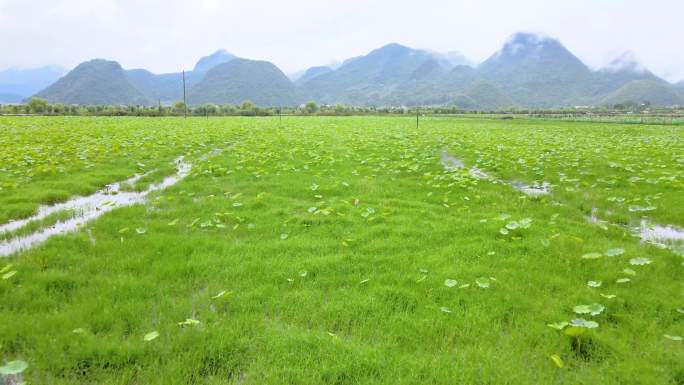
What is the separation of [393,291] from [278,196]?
5904mm

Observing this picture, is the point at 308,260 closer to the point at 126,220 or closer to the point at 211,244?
the point at 211,244

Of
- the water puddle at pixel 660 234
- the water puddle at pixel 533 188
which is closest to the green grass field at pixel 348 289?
the water puddle at pixel 660 234

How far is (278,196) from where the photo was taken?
10.2 meters

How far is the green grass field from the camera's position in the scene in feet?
11.9

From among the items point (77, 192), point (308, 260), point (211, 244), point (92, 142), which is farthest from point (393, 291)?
point (92, 142)

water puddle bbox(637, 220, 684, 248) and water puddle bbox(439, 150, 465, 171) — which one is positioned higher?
water puddle bbox(439, 150, 465, 171)

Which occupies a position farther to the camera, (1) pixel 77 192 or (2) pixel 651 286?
(1) pixel 77 192

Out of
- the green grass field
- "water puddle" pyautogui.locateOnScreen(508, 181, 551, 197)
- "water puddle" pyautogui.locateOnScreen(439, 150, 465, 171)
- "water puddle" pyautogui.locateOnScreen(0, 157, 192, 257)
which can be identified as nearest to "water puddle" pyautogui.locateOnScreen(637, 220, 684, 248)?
the green grass field

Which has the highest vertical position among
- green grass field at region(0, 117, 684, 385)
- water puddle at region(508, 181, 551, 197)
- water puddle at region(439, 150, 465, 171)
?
water puddle at region(439, 150, 465, 171)

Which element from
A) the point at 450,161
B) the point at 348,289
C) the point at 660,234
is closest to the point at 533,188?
the point at 660,234

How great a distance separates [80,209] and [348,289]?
741 cm

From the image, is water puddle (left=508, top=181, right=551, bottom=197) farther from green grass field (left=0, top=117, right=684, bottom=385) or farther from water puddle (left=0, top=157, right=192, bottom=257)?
water puddle (left=0, top=157, right=192, bottom=257)

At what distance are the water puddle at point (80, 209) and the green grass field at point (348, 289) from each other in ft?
1.13

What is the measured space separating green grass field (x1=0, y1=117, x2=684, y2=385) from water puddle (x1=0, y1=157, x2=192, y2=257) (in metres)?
0.35
